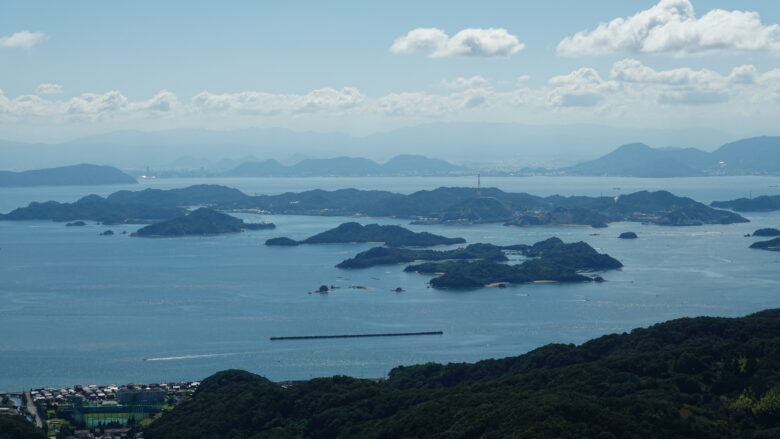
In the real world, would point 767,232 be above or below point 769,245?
above

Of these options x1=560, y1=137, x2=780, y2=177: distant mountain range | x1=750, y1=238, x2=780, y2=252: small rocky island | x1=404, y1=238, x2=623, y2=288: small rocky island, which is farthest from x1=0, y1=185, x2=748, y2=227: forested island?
x1=560, y1=137, x2=780, y2=177: distant mountain range

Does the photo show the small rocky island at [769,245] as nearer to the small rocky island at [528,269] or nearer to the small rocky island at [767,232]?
the small rocky island at [767,232]

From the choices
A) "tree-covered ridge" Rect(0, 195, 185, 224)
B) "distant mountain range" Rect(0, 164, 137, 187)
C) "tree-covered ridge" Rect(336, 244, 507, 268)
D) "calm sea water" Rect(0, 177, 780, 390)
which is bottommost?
"calm sea water" Rect(0, 177, 780, 390)

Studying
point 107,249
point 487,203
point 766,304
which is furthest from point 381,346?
point 487,203

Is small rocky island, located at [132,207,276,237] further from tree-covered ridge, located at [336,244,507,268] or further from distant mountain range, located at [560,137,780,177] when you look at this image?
distant mountain range, located at [560,137,780,177]

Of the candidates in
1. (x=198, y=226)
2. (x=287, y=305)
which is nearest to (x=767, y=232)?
(x=287, y=305)

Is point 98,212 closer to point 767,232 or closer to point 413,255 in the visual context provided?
point 413,255
